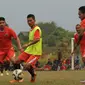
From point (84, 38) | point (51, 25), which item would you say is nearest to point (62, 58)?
point (84, 38)

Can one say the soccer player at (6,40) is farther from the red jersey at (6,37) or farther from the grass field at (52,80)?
the grass field at (52,80)

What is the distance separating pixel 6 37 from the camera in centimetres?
1200

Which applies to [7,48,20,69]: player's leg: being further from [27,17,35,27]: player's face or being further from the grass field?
[27,17,35,27]: player's face

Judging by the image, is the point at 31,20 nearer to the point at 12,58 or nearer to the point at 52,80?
the point at 12,58

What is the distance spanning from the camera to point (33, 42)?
11.6 m

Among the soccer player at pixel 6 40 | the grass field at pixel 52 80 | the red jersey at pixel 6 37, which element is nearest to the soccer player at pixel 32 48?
the soccer player at pixel 6 40

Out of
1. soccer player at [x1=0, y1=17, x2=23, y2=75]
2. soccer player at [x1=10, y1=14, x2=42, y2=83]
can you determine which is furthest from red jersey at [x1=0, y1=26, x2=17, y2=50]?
soccer player at [x1=10, y1=14, x2=42, y2=83]

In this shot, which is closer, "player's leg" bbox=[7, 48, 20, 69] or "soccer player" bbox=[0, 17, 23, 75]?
"player's leg" bbox=[7, 48, 20, 69]

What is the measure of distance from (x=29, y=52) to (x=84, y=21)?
8.97 feet

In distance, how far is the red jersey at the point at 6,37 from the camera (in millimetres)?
11926

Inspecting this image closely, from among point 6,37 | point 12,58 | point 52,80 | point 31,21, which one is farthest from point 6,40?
point 52,80

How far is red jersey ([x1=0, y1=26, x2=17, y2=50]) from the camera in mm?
11926

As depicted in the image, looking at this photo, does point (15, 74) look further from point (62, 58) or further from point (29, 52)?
point (62, 58)

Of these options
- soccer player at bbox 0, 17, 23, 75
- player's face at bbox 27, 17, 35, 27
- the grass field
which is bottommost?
the grass field
